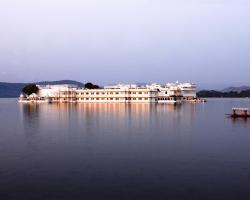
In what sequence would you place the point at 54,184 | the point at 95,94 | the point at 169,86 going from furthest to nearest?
the point at 169,86, the point at 95,94, the point at 54,184

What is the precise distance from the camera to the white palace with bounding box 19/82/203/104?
265 ft

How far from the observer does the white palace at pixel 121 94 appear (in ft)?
265

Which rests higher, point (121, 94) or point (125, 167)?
point (121, 94)

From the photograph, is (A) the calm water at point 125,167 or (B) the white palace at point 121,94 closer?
(A) the calm water at point 125,167

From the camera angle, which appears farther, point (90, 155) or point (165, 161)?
point (90, 155)

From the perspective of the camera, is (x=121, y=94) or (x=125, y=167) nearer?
(x=125, y=167)

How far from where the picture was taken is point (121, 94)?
81.9 meters

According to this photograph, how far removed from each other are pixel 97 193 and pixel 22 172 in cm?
346

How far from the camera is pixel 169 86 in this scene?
297 ft

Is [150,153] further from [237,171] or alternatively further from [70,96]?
[70,96]

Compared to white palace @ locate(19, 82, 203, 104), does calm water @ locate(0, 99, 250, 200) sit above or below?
below

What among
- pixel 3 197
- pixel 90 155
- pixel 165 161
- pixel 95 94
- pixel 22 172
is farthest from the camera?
pixel 95 94

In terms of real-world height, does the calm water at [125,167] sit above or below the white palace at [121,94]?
below

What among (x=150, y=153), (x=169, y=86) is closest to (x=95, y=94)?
(x=169, y=86)
